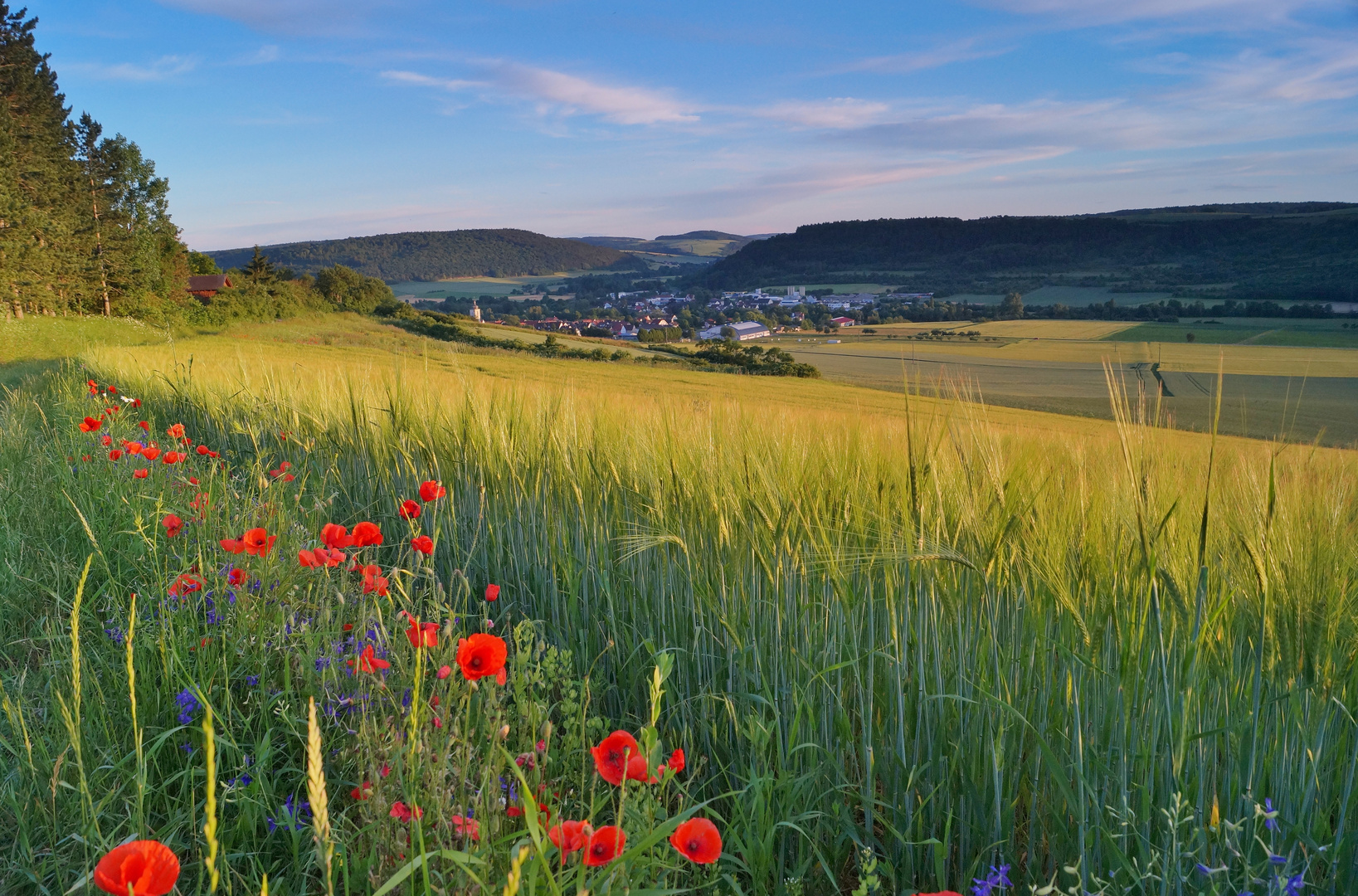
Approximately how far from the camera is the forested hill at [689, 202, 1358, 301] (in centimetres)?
3638

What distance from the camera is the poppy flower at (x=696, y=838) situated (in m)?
0.75

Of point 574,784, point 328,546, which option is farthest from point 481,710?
point 328,546

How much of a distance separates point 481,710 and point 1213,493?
160cm

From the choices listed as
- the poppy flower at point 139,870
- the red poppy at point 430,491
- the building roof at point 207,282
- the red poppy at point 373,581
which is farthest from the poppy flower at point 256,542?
the building roof at point 207,282

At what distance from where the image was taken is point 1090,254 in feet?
150

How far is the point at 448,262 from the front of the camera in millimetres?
61156

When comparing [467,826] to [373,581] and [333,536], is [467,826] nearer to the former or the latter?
[373,581]

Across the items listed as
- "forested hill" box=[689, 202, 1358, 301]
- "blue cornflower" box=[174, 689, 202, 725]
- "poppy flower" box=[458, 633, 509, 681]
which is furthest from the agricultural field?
"poppy flower" box=[458, 633, 509, 681]

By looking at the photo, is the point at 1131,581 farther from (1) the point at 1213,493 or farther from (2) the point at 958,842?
(2) the point at 958,842

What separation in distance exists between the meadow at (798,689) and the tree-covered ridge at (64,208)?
2907 centimetres

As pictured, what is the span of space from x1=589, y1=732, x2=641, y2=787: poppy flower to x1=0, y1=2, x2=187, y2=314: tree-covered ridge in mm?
30308

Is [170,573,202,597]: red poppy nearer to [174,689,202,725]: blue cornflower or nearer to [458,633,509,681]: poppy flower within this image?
[174,689,202,725]: blue cornflower

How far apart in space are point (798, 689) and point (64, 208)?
36718 mm

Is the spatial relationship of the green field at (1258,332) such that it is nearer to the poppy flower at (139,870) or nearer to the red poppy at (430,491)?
the red poppy at (430,491)
